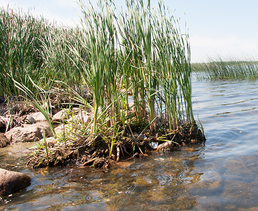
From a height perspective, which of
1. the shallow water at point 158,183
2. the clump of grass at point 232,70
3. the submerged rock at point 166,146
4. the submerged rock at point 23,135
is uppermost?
the clump of grass at point 232,70

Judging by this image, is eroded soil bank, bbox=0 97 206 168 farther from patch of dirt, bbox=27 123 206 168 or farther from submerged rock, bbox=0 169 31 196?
submerged rock, bbox=0 169 31 196

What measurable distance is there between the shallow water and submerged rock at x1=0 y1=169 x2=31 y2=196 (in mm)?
71

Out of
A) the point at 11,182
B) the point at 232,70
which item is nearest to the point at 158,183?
the point at 11,182

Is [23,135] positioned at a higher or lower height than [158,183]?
higher

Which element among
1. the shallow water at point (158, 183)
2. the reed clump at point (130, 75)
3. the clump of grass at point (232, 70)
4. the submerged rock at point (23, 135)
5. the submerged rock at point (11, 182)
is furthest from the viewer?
the clump of grass at point (232, 70)

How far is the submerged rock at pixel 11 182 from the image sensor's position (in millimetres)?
2174

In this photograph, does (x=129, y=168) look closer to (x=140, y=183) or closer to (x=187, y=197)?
(x=140, y=183)

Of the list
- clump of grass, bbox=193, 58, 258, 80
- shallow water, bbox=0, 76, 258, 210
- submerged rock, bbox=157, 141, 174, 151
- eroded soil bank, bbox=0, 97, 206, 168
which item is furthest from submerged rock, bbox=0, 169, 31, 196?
clump of grass, bbox=193, 58, 258, 80

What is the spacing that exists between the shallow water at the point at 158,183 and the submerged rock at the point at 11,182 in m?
0.07

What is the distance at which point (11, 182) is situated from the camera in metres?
2.21

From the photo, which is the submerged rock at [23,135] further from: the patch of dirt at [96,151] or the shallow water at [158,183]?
the patch of dirt at [96,151]

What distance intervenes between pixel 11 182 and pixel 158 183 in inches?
55.5

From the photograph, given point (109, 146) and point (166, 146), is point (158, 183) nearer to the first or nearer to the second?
point (109, 146)

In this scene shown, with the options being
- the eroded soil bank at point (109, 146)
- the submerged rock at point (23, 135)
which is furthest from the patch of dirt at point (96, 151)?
the submerged rock at point (23, 135)
